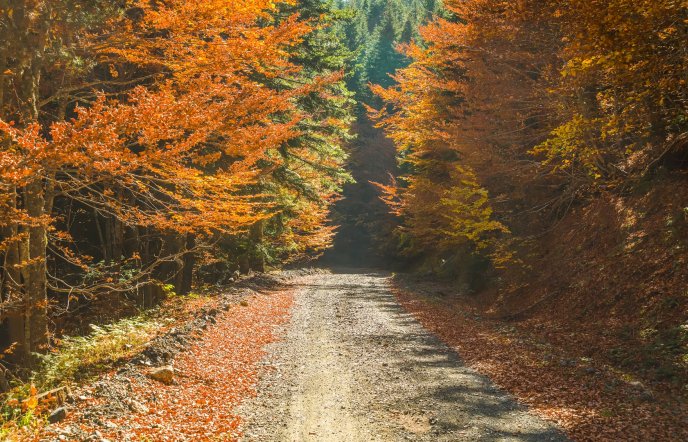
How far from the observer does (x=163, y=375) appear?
27.7 feet

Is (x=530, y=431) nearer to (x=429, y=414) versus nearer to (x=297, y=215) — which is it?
(x=429, y=414)

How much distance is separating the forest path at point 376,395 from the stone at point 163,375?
5.08 feet

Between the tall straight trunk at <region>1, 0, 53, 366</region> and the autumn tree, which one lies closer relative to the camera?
the autumn tree

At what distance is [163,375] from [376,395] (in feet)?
12.0

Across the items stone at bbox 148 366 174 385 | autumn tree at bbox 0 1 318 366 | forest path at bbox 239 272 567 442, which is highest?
autumn tree at bbox 0 1 318 366

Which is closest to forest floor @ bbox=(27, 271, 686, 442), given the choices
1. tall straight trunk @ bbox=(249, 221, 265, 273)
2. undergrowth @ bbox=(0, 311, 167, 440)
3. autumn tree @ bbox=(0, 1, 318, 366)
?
undergrowth @ bbox=(0, 311, 167, 440)

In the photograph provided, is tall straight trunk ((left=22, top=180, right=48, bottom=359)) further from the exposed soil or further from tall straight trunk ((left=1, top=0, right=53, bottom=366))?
the exposed soil

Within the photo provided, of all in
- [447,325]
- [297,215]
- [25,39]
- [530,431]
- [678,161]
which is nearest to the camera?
[530,431]

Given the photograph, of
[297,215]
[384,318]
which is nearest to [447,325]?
[384,318]

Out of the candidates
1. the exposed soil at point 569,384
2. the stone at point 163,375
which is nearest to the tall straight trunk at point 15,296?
the stone at point 163,375

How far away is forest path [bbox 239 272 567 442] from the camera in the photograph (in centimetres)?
659

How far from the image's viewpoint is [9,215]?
7.57 meters

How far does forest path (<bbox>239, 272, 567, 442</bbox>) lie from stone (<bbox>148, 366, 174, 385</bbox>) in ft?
5.08

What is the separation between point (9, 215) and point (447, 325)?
10341 mm
